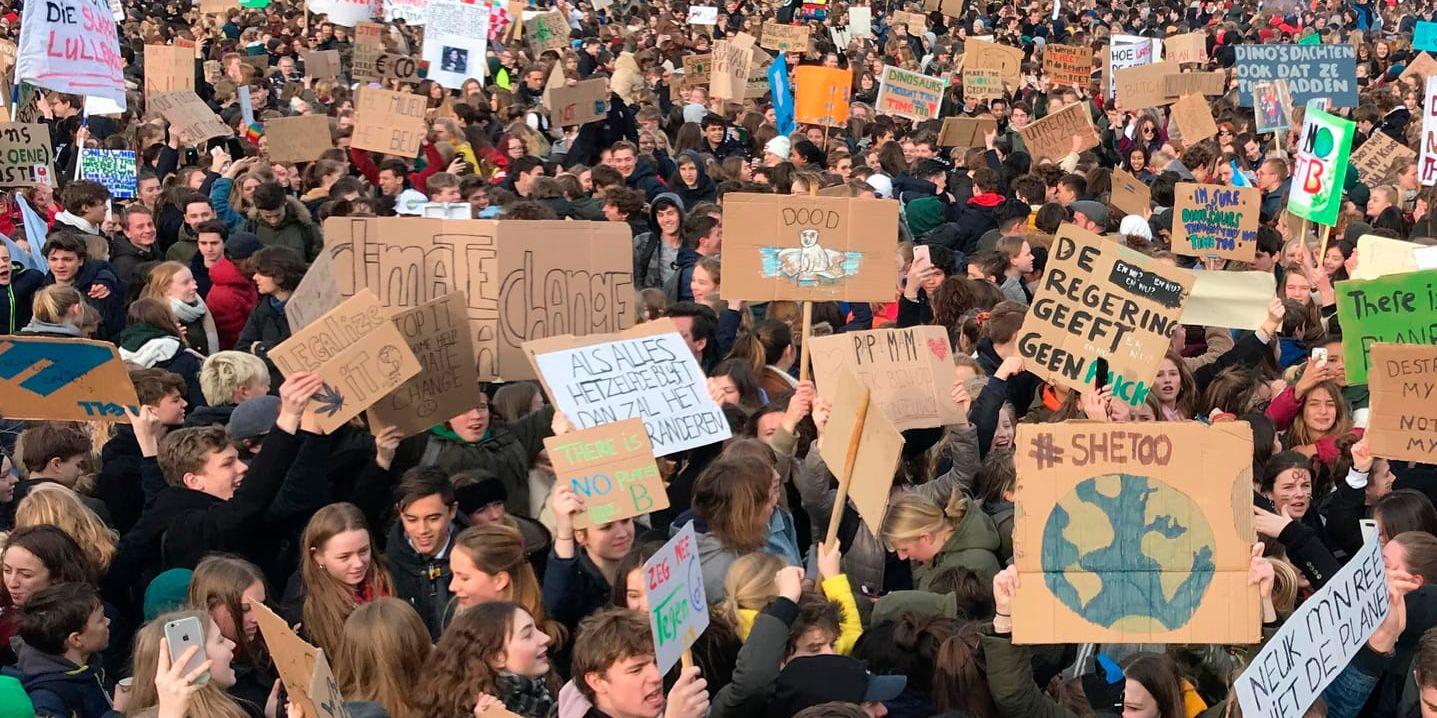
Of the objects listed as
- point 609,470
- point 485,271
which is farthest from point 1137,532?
point 485,271

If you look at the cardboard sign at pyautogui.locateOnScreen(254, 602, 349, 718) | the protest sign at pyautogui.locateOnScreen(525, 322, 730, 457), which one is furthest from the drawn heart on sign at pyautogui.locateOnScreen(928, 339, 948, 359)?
the cardboard sign at pyautogui.locateOnScreen(254, 602, 349, 718)

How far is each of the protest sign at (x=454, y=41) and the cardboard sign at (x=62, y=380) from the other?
12.7 meters

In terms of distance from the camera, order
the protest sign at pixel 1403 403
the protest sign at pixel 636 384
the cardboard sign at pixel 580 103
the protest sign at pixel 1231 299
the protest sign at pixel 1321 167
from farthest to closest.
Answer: the cardboard sign at pixel 580 103 → the protest sign at pixel 1321 167 → the protest sign at pixel 1231 299 → the protest sign at pixel 636 384 → the protest sign at pixel 1403 403

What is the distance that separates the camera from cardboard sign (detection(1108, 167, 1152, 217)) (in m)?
13.7

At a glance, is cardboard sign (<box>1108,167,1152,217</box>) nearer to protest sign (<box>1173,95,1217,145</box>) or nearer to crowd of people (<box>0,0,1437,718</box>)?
crowd of people (<box>0,0,1437,718</box>)

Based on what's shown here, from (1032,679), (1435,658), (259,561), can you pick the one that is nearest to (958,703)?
(1032,679)

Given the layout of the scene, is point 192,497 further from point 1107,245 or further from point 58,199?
point 58,199

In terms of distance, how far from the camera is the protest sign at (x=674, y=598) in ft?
14.2

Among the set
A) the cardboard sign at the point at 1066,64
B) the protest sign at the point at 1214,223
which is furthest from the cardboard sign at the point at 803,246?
the cardboard sign at the point at 1066,64

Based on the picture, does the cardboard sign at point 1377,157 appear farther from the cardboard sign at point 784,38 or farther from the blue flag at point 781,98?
the cardboard sign at point 784,38

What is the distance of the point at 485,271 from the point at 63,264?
9.62ft

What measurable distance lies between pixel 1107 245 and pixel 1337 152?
184 inches

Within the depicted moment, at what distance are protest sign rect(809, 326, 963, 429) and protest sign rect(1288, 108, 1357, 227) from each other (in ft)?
16.2

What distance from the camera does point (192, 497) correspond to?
624 cm
